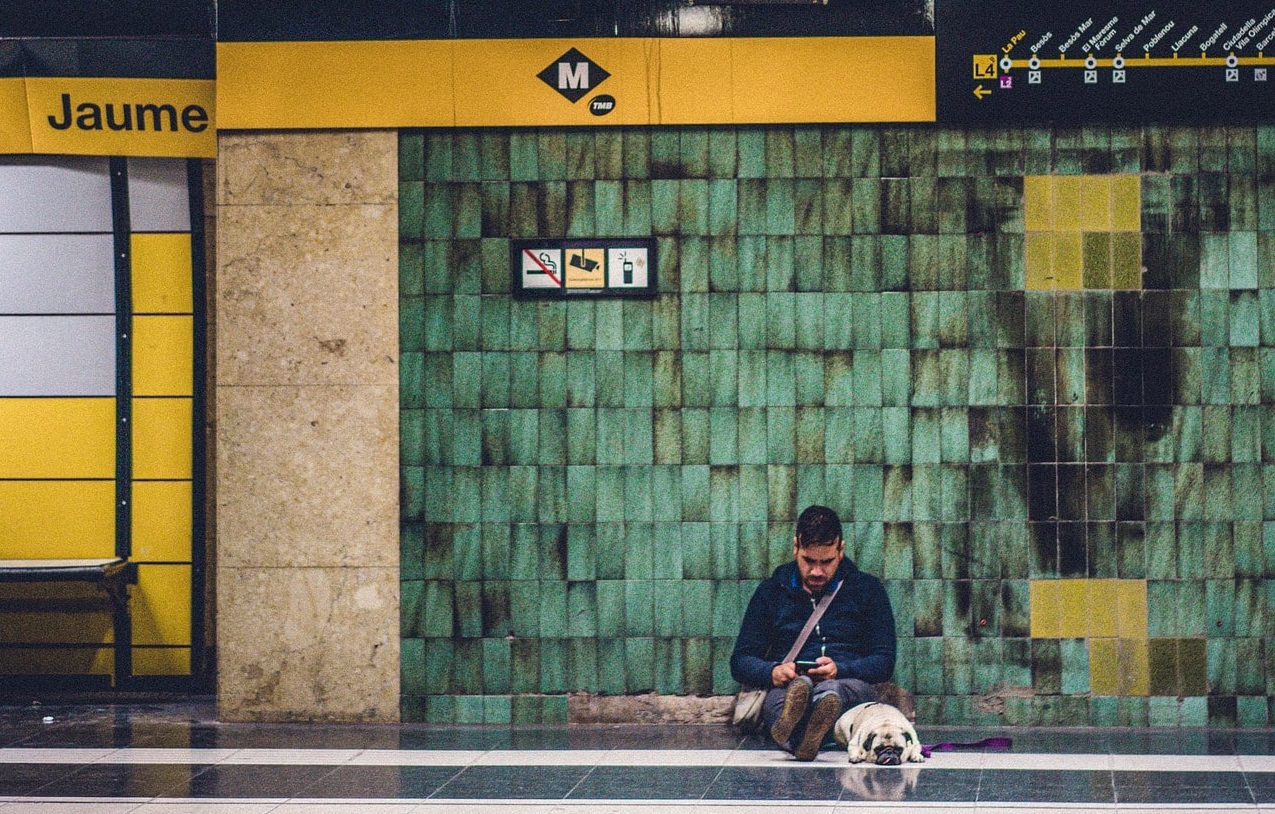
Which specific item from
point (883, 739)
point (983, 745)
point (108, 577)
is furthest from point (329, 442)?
point (983, 745)

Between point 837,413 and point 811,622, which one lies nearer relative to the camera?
point 811,622

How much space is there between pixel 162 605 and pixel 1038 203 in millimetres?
5710

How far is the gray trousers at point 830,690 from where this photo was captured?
7.23 m

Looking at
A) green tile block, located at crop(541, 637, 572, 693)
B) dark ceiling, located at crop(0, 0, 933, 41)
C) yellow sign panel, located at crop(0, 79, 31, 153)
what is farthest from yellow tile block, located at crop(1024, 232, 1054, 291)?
yellow sign panel, located at crop(0, 79, 31, 153)

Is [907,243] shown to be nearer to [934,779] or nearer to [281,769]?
[934,779]

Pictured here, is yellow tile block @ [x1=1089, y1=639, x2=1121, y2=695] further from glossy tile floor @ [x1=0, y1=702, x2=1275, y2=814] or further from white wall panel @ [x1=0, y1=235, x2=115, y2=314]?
white wall panel @ [x1=0, y1=235, x2=115, y2=314]

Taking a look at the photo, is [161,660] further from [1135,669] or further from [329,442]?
[1135,669]

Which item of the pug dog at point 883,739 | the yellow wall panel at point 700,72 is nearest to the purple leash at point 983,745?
the pug dog at point 883,739

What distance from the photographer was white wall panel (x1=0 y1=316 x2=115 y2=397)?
9242 mm

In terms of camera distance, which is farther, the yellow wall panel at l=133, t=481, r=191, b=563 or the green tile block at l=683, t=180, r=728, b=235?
the yellow wall panel at l=133, t=481, r=191, b=563

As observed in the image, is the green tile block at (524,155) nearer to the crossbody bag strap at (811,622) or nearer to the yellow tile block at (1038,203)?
the yellow tile block at (1038,203)

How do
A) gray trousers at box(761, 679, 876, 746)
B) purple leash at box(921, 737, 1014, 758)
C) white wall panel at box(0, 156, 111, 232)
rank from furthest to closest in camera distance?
white wall panel at box(0, 156, 111, 232)
purple leash at box(921, 737, 1014, 758)
gray trousers at box(761, 679, 876, 746)

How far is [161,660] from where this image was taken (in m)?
9.25

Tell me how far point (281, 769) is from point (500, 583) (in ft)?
5.44
